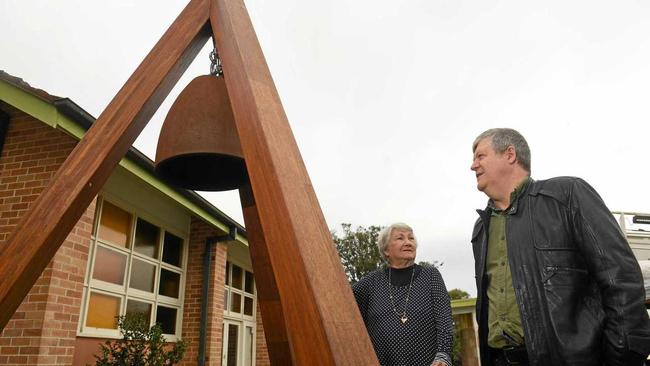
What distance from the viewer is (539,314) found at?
154 centimetres

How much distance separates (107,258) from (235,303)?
4.90 metres

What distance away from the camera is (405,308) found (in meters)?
2.66

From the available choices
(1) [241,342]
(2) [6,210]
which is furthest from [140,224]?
(1) [241,342]

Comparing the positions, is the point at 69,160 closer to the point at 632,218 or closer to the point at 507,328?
the point at 507,328

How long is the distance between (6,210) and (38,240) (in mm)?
4056

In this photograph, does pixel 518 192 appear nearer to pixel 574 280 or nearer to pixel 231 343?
pixel 574 280

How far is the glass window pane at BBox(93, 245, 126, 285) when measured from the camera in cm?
Result: 569

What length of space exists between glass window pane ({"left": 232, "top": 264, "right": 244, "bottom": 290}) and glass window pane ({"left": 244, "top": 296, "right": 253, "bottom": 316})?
0.52 metres

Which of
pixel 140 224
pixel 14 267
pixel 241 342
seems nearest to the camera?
pixel 14 267

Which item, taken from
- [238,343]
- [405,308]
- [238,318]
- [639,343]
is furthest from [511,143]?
[238,343]

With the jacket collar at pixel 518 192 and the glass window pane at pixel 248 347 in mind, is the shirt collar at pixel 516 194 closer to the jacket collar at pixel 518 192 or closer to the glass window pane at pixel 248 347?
the jacket collar at pixel 518 192

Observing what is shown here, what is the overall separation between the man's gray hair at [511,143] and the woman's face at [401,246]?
1116mm

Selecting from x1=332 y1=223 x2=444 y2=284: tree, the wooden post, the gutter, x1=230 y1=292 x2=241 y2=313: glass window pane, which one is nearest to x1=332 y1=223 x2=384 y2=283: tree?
x1=332 y1=223 x2=444 y2=284: tree

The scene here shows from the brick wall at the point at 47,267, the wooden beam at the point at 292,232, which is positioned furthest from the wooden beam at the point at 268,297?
the brick wall at the point at 47,267
